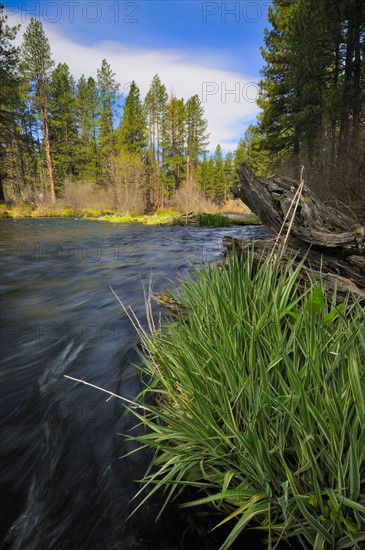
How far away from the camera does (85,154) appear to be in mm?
45875

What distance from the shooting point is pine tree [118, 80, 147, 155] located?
41.7m

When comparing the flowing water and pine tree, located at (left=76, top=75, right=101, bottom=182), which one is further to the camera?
pine tree, located at (left=76, top=75, right=101, bottom=182)

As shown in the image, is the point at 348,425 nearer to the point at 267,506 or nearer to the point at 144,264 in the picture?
the point at 267,506

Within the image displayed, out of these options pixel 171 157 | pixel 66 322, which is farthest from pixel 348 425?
pixel 171 157

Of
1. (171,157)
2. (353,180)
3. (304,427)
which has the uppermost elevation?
(171,157)

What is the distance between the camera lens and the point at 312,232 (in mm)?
2596

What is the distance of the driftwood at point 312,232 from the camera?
2.40m

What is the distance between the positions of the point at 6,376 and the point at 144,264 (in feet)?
18.2

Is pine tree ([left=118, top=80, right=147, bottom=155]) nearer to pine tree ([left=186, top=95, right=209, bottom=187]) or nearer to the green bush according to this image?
pine tree ([left=186, top=95, right=209, bottom=187])

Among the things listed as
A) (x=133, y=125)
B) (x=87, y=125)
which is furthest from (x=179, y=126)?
(x=87, y=125)

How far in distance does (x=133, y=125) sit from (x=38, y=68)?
12825 millimetres

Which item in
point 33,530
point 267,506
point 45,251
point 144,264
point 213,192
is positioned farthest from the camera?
point 213,192

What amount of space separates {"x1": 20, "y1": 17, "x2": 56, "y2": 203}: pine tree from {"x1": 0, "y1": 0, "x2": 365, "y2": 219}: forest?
0.12 meters

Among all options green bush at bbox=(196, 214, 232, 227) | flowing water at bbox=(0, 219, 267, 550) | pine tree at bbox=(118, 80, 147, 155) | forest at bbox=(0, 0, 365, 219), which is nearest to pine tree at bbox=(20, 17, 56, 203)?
forest at bbox=(0, 0, 365, 219)
